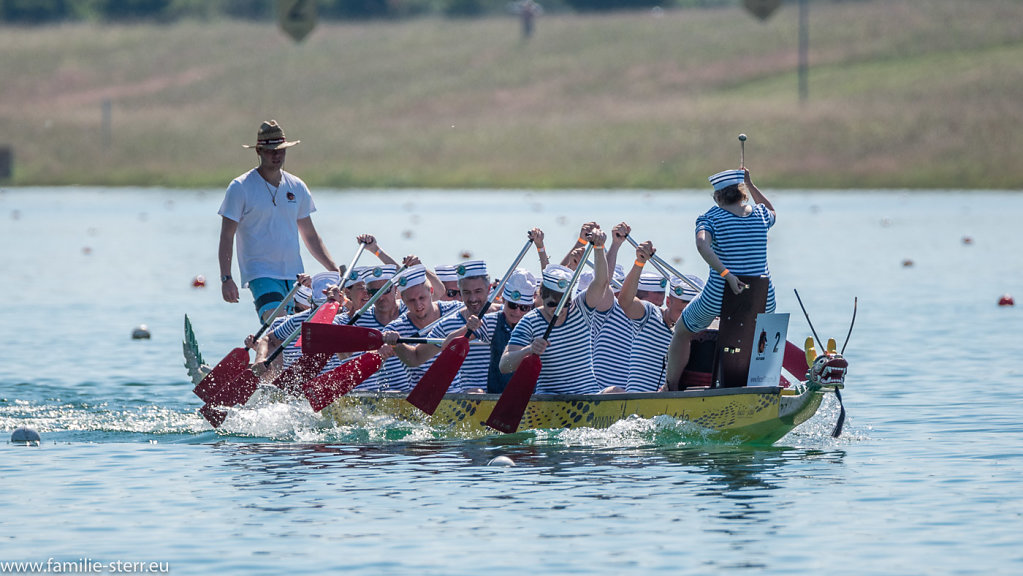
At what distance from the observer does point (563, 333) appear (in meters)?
12.9

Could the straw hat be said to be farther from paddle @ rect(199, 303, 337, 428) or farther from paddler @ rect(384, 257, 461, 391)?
paddler @ rect(384, 257, 461, 391)

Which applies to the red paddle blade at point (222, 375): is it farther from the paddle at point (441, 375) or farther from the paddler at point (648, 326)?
the paddler at point (648, 326)

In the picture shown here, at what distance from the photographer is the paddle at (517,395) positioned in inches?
501

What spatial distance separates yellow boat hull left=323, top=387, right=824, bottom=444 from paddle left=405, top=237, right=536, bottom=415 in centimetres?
12

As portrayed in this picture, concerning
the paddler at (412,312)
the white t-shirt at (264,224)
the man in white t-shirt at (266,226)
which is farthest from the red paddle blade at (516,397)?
the white t-shirt at (264,224)

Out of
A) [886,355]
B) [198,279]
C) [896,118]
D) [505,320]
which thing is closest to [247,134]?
[896,118]

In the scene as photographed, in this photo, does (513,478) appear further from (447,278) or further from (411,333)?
(447,278)

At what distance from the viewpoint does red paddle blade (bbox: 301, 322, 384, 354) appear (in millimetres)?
13641

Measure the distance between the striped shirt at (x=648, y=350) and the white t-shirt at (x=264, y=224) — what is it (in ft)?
10.4

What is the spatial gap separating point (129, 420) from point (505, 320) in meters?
3.59

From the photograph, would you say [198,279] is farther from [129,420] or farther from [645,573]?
[645,573]

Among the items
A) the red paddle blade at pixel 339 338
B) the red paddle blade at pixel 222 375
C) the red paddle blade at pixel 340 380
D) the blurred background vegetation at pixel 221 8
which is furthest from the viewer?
the blurred background vegetation at pixel 221 8

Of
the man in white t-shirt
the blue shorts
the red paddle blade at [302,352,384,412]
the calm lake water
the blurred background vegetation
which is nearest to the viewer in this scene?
the calm lake water

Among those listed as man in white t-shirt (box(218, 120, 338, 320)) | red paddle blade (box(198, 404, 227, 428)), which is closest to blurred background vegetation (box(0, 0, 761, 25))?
man in white t-shirt (box(218, 120, 338, 320))
